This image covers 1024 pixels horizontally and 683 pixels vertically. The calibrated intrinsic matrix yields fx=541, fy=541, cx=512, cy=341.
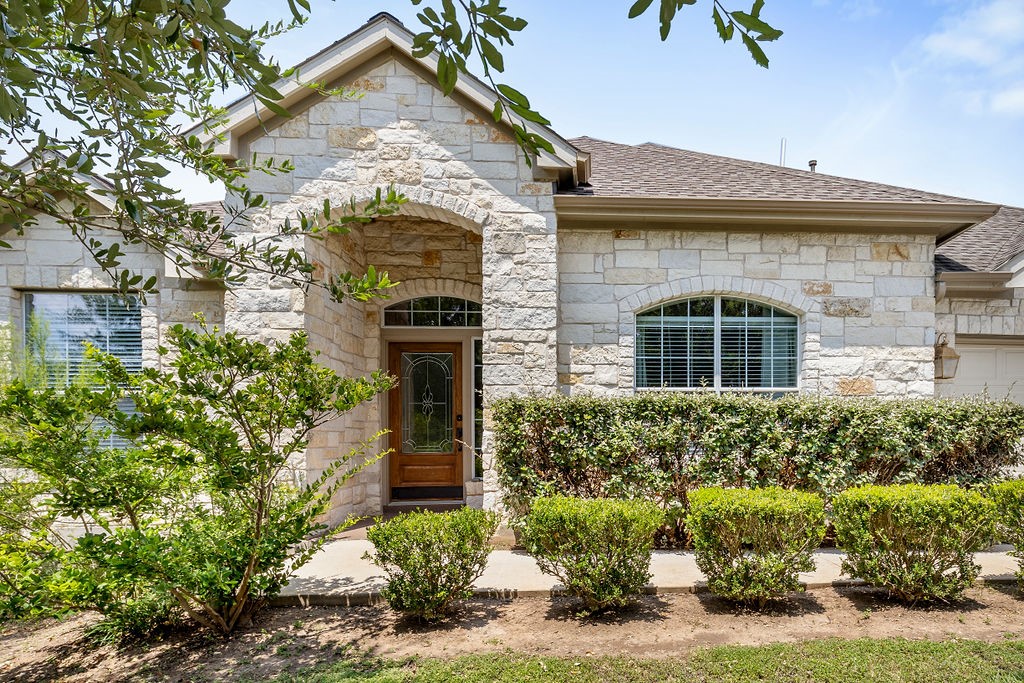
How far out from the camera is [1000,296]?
6.79 m

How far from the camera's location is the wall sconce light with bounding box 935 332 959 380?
21.7 ft

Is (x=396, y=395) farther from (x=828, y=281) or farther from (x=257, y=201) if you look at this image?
(x=828, y=281)

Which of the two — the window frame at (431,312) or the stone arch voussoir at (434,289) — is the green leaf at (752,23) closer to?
the stone arch voussoir at (434,289)

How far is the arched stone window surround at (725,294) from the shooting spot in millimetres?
6363

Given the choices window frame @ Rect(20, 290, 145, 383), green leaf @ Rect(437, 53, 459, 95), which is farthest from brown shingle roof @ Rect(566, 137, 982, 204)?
window frame @ Rect(20, 290, 145, 383)

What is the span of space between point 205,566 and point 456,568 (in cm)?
161

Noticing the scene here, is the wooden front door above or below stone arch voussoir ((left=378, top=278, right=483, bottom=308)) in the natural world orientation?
below

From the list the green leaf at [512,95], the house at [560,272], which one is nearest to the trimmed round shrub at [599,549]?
the house at [560,272]

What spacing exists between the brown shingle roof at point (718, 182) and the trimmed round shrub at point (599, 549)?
146 inches

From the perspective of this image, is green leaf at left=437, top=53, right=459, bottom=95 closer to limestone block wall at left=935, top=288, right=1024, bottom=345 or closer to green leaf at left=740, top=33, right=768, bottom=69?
green leaf at left=740, top=33, right=768, bottom=69

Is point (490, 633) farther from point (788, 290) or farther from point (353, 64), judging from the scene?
point (353, 64)

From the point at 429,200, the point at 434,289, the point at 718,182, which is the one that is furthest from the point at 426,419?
the point at 718,182

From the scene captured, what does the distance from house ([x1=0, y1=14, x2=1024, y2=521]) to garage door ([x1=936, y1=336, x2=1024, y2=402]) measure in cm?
2

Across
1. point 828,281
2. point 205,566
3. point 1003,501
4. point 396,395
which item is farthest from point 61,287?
point 1003,501
